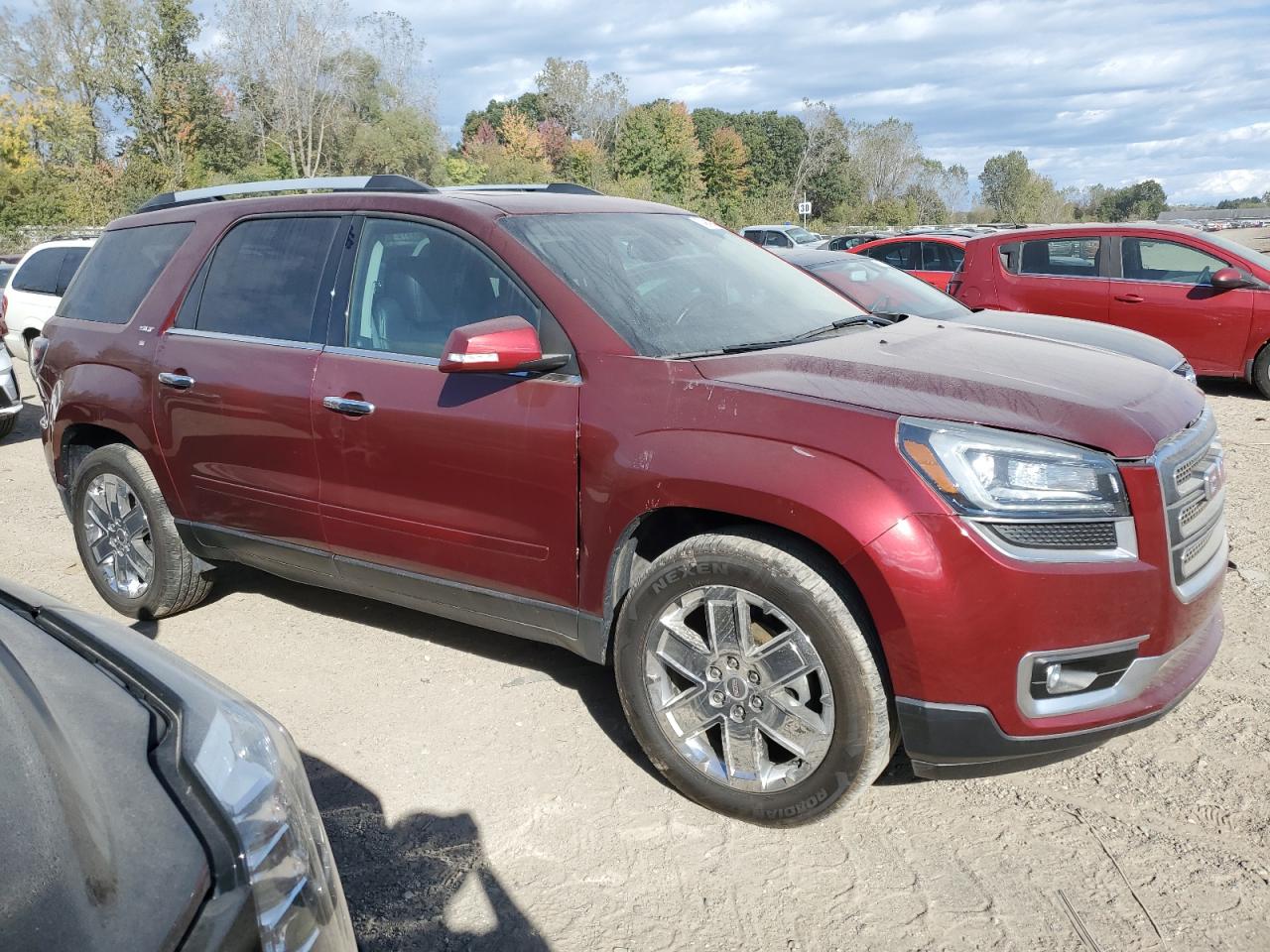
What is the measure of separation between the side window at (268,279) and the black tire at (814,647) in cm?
178

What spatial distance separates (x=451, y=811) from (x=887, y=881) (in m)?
1.30

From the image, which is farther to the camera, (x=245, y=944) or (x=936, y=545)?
(x=936, y=545)

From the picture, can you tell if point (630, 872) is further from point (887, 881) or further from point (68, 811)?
point (68, 811)

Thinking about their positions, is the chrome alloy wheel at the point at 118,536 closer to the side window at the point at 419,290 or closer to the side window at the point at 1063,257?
the side window at the point at 419,290

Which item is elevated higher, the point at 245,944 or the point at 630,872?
the point at 245,944

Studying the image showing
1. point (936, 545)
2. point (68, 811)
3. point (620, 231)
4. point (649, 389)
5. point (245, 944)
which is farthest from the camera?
point (620, 231)

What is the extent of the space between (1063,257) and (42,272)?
11.5m

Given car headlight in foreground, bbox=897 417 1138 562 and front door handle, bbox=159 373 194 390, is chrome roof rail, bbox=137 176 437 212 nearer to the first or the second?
front door handle, bbox=159 373 194 390

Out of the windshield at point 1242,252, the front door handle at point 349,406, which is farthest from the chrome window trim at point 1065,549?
the windshield at point 1242,252

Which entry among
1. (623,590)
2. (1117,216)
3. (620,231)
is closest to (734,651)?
(623,590)

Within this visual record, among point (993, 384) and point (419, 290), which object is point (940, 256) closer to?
point (419, 290)

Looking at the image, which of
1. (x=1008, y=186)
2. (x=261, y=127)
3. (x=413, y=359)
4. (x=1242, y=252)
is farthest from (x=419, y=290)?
(x=1008, y=186)

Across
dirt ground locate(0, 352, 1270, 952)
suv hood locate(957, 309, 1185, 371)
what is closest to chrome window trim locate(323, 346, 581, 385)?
dirt ground locate(0, 352, 1270, 952)

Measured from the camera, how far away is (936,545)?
254 centimetres
